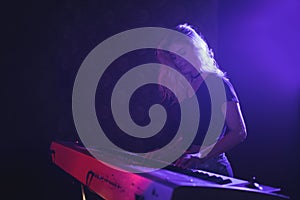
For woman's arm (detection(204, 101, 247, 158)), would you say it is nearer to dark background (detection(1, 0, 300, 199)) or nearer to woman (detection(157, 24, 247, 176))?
woman (detection(157, 24, 247, 176))

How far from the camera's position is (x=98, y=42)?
2.50 m

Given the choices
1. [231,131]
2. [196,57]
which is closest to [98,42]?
[196,57]

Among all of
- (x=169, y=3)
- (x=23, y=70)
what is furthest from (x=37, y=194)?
(x=169, y=3)

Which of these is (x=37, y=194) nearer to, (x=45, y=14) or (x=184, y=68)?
(x=45, y=14)

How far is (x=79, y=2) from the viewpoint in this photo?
2.45m

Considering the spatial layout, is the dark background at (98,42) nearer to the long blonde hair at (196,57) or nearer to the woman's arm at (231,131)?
the long blonde hair at (196,57)

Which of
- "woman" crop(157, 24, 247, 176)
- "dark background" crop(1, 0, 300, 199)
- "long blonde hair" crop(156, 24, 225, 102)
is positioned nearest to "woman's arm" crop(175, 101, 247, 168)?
"woman" crop(157, 24, 247, 176)

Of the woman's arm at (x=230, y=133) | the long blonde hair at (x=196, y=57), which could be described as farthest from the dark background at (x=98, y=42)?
the woman's arm at (x=230, y=133)

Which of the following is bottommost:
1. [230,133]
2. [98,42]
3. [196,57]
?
[230,133]

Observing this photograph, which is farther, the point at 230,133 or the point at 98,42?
the point at 98,42

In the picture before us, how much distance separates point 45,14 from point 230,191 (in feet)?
6.30

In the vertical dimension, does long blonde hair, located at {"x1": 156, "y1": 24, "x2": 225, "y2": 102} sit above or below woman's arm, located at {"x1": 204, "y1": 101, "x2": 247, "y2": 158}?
above

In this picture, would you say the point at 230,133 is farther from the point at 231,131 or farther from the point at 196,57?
the point at 196,57

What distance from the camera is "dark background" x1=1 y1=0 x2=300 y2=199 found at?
2238mm
